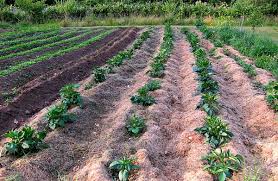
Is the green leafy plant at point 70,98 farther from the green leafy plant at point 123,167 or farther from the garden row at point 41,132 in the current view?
the green leafy plant at point 123,167

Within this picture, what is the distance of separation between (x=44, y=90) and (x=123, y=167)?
5.78 m

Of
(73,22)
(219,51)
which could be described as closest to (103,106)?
(219,51)

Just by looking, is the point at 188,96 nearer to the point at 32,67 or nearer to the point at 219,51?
the point at 32,67

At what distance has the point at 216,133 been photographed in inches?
281

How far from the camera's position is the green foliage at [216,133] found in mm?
7023

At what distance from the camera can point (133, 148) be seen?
7051mm

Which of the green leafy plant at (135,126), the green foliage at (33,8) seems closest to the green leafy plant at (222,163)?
the green leafy plant at (135,126)

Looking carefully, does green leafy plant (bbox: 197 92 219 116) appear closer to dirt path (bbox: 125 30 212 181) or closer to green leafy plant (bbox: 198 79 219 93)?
dirt path (bbox: 125 30 212 181)

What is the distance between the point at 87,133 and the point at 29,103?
2.79m

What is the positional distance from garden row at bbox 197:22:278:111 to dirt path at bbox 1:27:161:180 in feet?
11.0

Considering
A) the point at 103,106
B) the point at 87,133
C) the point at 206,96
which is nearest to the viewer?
the point at 87,133

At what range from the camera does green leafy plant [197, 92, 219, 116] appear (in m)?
8.53

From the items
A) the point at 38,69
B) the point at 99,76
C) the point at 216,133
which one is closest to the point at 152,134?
the point at 216,133

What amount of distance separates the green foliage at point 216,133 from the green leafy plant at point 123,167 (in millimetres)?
1602
